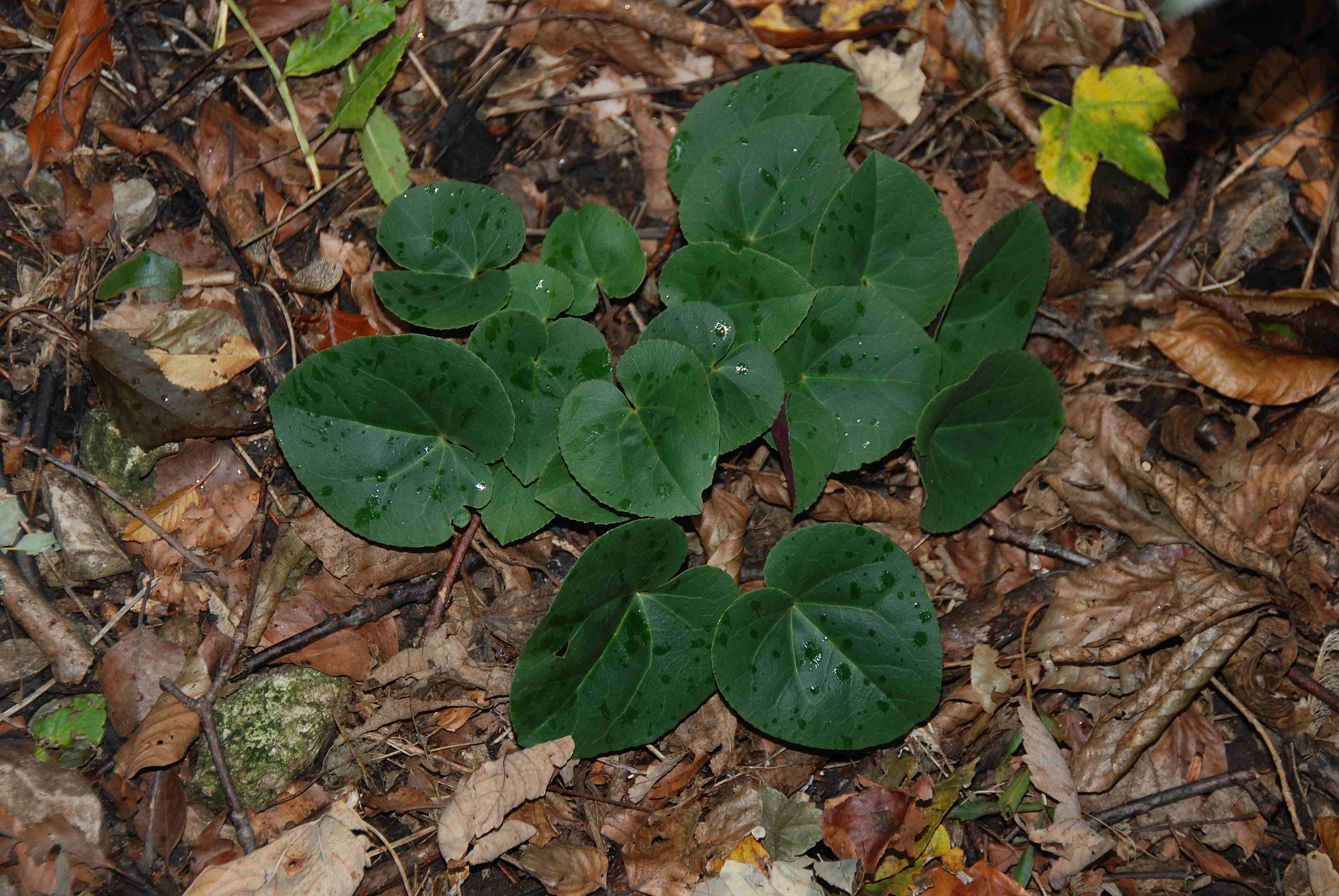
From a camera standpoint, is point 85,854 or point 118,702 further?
point 118,702

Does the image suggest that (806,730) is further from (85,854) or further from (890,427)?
(85,854)

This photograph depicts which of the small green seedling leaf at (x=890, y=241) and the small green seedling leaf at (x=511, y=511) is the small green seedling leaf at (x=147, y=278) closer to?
the small green seedling leaf at (x=511, y=511)

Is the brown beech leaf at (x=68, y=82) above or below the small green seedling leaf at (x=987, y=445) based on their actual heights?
above

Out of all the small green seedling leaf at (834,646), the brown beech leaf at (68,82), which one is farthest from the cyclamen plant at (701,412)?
the brown beech leaf at (68,82)

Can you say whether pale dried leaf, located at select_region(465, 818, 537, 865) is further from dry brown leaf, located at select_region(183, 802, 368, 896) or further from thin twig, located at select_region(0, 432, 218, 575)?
thin twig, located at select_region(0, 432, 218, 575)

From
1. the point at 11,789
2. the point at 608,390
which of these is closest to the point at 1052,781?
the point at 608,390

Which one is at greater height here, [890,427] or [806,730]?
[890,427]

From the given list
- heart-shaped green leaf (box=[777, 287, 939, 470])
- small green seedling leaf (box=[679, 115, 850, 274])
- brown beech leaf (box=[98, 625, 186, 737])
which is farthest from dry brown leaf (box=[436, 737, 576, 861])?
Result: small green seedling leaf (box=[679, 115, 850, 274])
